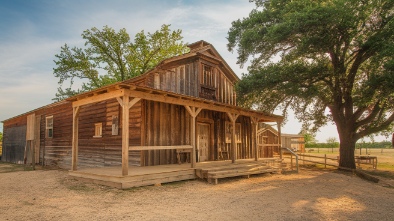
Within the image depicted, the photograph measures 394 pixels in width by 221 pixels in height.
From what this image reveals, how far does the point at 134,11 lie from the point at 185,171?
7067 mm

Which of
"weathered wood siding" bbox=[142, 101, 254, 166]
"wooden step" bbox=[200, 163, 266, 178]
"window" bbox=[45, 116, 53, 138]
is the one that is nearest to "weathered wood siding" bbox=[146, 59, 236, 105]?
"weathered wood siding" bbox=[142, 101, 254, 166]

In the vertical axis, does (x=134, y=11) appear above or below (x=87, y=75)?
below

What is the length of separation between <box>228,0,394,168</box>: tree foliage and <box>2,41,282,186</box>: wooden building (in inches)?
70.1

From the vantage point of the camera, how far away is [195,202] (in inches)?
312

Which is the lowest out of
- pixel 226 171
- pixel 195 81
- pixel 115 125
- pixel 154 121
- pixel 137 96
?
pixel 226 171

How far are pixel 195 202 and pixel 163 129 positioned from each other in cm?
547

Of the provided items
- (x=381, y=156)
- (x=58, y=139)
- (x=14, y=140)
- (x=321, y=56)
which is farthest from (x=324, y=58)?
(x=381, y=156)

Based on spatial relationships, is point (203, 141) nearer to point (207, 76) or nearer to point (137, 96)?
point (207, 76)

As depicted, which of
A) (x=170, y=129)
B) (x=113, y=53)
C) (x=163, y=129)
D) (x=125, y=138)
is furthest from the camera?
(x=113, y=53)

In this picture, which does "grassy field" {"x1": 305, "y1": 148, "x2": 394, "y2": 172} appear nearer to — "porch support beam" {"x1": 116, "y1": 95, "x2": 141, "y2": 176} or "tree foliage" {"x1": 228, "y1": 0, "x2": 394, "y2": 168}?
"tree foliage" {"x1": 228, "y1": 0, "x2": 394, "y2": 168}

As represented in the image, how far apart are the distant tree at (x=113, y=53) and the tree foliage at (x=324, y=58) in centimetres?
1730

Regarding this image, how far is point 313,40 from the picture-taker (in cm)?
1338

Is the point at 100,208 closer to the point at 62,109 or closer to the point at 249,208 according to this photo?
the point at 249,208

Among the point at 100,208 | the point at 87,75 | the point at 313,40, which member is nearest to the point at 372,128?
the point at 313,40
